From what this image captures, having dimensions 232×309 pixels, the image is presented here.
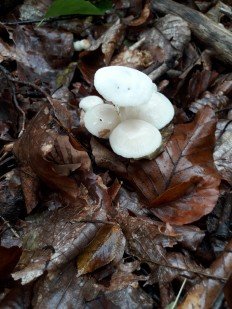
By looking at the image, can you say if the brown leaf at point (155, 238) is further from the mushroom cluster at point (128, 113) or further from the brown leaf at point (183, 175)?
the mushroom cluster at point (128, 113)

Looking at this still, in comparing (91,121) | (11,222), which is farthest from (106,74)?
(11,222)

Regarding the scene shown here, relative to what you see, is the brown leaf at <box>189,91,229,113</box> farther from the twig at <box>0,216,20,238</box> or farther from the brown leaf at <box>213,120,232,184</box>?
the twig at <box>0,216,20,238</box>

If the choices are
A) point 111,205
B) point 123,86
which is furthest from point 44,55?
point 111,205

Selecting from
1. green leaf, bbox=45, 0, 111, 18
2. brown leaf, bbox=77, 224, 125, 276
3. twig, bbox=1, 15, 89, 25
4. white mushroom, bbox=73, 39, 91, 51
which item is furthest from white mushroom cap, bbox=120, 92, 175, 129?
twig, bbox=1, 15, 89, 25

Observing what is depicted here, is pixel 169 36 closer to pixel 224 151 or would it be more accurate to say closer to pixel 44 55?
pixel 44 55

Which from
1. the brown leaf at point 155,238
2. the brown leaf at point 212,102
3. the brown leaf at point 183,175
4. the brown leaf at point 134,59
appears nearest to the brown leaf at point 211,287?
the brown leaf at point 155,238

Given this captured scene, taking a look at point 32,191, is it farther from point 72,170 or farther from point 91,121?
point 91,121
